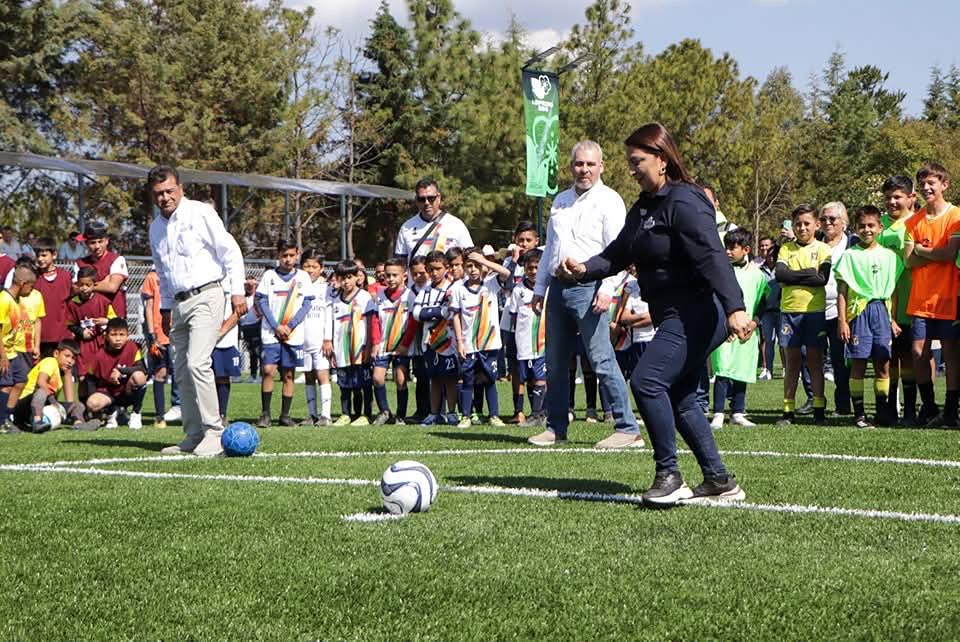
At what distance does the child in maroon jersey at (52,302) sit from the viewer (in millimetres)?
14289

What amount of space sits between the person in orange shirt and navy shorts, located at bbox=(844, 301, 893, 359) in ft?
0.99

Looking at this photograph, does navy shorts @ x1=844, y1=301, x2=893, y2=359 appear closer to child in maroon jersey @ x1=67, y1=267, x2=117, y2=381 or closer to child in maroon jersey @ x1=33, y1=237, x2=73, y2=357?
child in maroon jersey @ x1=67, y1=267, x2=117, y2=381

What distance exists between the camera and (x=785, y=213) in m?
60.4

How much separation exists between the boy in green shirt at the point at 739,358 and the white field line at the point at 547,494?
16.5ft

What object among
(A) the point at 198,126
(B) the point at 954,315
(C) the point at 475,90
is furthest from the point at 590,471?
(C) the point at 475,90

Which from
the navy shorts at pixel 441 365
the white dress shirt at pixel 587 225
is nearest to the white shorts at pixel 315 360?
the navy shorts at pixel 441 365

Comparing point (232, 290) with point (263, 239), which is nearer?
point (232, 290)

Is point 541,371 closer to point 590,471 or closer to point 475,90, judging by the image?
point 590,471

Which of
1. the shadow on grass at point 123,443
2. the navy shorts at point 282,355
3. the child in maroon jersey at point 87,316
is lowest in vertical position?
the shadow on grass at point 123,443

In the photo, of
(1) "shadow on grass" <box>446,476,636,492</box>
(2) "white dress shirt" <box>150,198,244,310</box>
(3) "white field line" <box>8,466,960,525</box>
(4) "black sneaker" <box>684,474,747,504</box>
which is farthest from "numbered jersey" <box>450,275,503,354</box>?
(4) "black sneaker" <box>684,474,747,504</box>

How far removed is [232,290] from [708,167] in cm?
4452

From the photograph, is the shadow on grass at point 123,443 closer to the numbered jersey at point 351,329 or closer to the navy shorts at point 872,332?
the numbered jersey at point 351,329

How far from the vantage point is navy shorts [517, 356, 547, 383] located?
1328 centimetres

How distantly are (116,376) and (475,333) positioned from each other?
4098 mm
